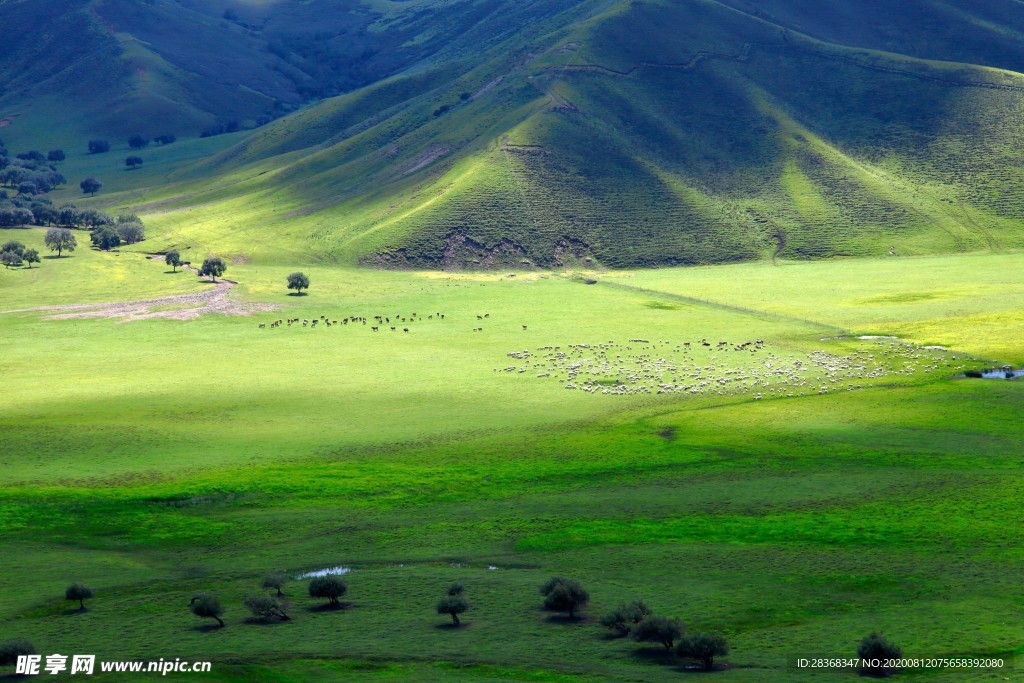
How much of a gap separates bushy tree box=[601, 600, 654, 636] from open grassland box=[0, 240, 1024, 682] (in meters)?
1.13

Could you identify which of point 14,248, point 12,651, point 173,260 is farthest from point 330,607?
point 14,248

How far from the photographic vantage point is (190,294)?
15638 cm

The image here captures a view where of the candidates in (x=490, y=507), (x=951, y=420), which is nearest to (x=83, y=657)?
(x=490, y=507)

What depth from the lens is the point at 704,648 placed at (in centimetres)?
4488

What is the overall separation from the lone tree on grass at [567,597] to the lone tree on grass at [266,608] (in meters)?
12.5

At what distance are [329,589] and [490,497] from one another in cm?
1954

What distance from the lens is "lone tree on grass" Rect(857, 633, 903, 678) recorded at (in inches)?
1731

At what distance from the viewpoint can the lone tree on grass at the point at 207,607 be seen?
49781 mm

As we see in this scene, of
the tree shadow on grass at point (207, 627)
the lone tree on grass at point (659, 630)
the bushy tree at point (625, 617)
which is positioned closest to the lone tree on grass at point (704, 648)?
the lone tree on grass at point (659, 630)

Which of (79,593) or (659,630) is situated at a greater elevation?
(79,593)

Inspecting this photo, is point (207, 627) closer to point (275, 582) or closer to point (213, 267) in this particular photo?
point (275, 582)

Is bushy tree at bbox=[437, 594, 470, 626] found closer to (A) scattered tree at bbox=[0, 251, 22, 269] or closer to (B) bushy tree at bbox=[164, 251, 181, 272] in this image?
(B) bushy tree at bbox=[164, 251, 181, 272]

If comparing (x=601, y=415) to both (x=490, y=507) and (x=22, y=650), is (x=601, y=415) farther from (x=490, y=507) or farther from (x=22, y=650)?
(x=22, y=650)

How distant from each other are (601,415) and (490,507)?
2441cm
